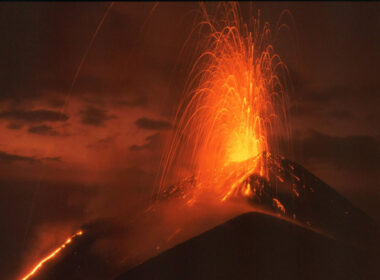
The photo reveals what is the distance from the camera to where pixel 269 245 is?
29.0 m

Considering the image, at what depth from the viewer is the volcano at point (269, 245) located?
1062 inches

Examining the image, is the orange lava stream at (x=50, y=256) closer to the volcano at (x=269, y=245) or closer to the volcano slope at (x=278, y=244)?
the volcano at (x=269, y=245)

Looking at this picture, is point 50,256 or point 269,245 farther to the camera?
point 50,256

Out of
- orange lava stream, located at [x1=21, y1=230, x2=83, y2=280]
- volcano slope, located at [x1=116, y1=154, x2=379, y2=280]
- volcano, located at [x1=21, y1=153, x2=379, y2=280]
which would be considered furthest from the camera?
orange lava stream, located at [x1=21, y1=230, x2=83, y2=280]

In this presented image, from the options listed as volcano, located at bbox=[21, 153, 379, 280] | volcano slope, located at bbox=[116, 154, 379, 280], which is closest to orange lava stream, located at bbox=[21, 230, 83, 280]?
volcano, located at bbox=[21, 153, 379, 280]

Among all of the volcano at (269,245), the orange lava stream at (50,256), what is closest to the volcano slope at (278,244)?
the volcano at (269,245)

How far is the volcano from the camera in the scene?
88.5 ft

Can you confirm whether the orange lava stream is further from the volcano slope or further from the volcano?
the volcano slope

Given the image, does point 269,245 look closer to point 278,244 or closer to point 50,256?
point 278,244

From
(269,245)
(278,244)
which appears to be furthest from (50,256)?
(278,244)

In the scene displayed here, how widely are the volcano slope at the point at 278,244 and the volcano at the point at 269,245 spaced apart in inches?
2.1

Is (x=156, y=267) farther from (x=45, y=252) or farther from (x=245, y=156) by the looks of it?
(x=45, y=252)

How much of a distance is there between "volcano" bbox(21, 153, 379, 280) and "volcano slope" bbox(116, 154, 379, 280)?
0.17 feet

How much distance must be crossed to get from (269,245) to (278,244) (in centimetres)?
92
